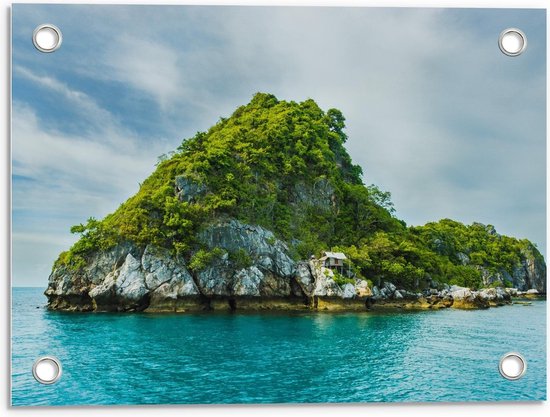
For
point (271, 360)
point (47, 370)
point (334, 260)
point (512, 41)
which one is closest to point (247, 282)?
point (334, 260)

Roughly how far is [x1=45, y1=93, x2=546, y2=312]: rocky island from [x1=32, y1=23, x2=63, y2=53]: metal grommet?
10.3m

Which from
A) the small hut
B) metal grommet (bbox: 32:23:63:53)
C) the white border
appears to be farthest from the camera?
the small hut

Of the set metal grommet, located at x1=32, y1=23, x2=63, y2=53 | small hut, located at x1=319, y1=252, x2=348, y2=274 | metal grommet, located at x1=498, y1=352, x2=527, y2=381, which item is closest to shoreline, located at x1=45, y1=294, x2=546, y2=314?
small hut, located at x1=319, y1=252, x2=348, y2=274

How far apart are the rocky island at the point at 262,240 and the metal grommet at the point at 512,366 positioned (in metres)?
9.50

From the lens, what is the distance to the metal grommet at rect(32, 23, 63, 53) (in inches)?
171

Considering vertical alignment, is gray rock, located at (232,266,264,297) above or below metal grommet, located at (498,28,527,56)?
below

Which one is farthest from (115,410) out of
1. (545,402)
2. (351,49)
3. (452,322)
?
(452,322)

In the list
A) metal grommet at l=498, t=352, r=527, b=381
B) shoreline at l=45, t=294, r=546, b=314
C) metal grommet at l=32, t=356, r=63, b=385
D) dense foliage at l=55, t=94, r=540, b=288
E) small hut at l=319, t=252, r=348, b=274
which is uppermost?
dense foliage at l=55, t=94, r=540, b=288

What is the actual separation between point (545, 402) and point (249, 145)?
14957 mm

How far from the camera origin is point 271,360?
659 cm

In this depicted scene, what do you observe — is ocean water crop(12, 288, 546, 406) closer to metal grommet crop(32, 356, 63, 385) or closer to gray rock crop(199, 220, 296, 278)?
metal grommet crop(32, 356, 63, 385)

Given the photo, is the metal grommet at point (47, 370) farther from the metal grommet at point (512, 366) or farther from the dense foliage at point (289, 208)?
the dense foliage at point (289, 208)

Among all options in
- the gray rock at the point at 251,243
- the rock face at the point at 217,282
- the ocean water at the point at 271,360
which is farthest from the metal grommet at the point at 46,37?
the gray rock at the point at 251,243

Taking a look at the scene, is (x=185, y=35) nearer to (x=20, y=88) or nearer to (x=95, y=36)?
(x=95, y=36)
